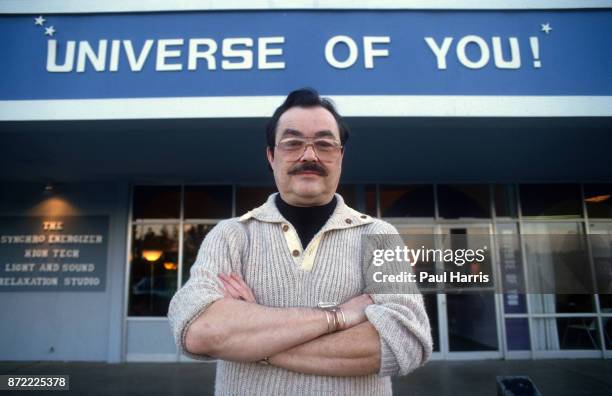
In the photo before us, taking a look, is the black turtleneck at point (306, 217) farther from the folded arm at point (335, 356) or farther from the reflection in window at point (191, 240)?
the reflection in window at point (191, 240)

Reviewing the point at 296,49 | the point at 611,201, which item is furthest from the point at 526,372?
the point at 296,49

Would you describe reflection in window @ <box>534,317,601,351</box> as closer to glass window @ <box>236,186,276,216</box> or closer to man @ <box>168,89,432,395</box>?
glass window @ <box>236,186,276,216</box>

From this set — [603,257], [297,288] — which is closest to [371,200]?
[603,257]

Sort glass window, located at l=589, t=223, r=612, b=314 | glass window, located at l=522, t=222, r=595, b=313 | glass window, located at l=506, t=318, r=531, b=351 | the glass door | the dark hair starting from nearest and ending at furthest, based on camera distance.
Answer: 1. the dark hair
2. glass window, located at l=589, t=223, r=612, b=314
3. the glass door
4. glass window, located at l=506, t=318, r=531, b=351
5. glass window, located at l=522, t=222, r=595, b=313

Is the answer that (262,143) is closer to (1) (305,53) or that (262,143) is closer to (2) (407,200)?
(1) (305,53)

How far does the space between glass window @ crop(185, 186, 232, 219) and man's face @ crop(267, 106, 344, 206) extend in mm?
5409

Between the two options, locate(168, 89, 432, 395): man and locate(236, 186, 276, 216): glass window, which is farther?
locate(236, 186, 276, 216): glass window

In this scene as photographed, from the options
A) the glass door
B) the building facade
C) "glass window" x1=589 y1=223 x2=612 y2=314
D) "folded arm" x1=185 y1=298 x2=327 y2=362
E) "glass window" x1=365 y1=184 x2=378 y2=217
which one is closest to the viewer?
"folded arm" x1=185 y1=298 x2=327 y2=362

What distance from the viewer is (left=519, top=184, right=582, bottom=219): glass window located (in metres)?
6.92

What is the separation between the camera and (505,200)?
6918 millimetres

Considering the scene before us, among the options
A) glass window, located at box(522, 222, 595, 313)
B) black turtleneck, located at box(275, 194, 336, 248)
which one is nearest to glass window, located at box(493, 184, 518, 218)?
glass window, located at box(522, 222, 595, 313)

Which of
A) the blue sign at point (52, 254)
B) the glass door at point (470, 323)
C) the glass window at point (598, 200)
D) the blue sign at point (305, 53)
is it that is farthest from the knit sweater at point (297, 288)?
the glass window at point (598, 200)

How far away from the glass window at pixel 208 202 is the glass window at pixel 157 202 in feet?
0.64

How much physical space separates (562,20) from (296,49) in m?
2.91
